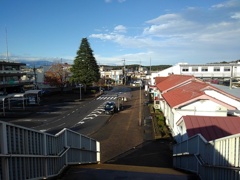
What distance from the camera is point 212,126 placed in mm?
13367

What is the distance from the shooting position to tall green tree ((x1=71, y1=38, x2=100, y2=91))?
169ft

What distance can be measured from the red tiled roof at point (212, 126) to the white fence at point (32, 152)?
730 centimetres

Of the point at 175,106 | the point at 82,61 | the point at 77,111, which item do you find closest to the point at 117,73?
the point at 82,61

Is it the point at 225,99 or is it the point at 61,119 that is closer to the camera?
the point at 225,99

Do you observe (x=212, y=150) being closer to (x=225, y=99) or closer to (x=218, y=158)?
(x=218, y=158)

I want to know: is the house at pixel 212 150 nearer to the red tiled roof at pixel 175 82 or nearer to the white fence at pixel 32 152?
the white fence at pixel 32 152

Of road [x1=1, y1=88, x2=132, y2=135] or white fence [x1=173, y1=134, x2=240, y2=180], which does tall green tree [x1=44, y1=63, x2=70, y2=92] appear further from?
white fence [x1=173, y1=134, x2=240, y2=180]

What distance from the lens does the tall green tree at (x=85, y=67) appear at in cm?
5147

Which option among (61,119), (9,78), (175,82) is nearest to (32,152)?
(61,119)

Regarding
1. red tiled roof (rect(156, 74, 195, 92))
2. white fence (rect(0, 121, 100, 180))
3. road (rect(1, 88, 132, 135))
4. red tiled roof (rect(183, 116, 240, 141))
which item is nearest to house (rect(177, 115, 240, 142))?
red tiled roof (rect(183, 116, 240, 141))

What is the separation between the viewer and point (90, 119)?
28.7 metres

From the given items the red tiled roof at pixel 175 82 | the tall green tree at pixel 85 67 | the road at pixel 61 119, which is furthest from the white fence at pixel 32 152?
the tall green tree at pixel 85 67

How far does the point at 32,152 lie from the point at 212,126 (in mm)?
10781

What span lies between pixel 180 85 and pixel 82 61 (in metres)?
29.1
